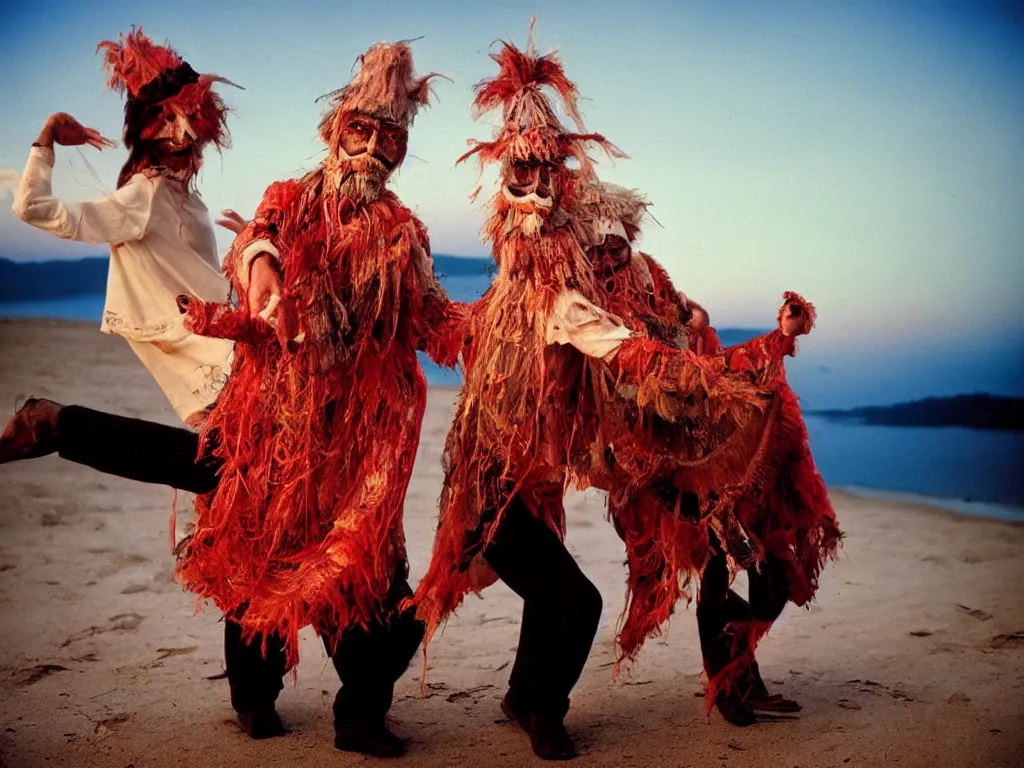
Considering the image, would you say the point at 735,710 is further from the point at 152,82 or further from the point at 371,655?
the point at 152,82

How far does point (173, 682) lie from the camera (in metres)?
3.45

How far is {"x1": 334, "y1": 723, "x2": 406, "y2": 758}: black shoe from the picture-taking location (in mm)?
2900

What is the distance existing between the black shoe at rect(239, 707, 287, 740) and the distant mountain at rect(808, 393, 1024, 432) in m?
4.41

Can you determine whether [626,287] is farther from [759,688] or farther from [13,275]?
[13,275]

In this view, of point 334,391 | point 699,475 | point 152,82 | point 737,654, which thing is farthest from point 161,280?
point 737,654

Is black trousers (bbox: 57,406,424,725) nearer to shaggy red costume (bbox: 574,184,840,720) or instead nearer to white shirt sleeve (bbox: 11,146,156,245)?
white shirt sleeve (bbox: 11,146,156,245)

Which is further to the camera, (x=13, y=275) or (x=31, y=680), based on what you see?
(x=13, y=275)

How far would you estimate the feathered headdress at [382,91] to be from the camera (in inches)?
107

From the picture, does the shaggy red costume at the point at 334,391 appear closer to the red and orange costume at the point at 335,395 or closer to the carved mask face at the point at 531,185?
the red and orange costume at the point at 335,395

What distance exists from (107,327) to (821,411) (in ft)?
15.2

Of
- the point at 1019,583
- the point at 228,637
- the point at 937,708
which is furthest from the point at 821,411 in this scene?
the point at 228,637

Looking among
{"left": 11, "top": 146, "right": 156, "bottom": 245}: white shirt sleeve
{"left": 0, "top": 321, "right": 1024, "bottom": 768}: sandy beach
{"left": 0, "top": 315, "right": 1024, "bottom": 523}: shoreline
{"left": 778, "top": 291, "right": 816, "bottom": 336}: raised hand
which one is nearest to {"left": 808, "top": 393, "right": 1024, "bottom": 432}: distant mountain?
{"left": 0, "top": 315, "right": 1024, "bottom": 523}: shoreline

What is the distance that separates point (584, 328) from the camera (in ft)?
8.65

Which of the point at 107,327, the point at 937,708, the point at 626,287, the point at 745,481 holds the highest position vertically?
the point at 626,287
